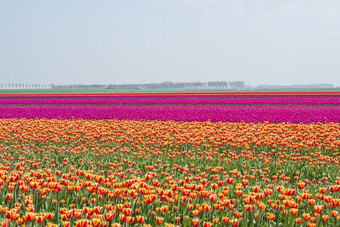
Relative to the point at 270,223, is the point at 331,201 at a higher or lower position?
higher

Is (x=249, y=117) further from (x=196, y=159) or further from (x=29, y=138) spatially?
(x=29, y=138)

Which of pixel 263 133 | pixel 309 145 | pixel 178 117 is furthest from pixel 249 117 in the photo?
pixel 309 145

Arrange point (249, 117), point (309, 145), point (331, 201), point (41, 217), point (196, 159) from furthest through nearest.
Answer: point (249, 117), point (309, 145), point (196, 159), point (331, 201), point (41, 217)

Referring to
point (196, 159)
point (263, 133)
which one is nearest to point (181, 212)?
point (196, 159)

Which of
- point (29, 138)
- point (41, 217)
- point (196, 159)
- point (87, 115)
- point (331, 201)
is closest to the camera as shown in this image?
point (41, 217)

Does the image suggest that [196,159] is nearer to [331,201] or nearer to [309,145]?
[309,145]

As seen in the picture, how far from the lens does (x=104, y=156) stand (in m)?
10.0

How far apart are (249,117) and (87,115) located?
28.9 feet

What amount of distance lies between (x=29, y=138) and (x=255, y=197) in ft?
31.2

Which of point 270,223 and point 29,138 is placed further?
point 29,138

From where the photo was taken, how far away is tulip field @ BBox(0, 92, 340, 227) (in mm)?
4656

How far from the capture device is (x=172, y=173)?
7922 mm

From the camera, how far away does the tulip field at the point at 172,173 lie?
4656mm

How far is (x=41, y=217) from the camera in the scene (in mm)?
3758
